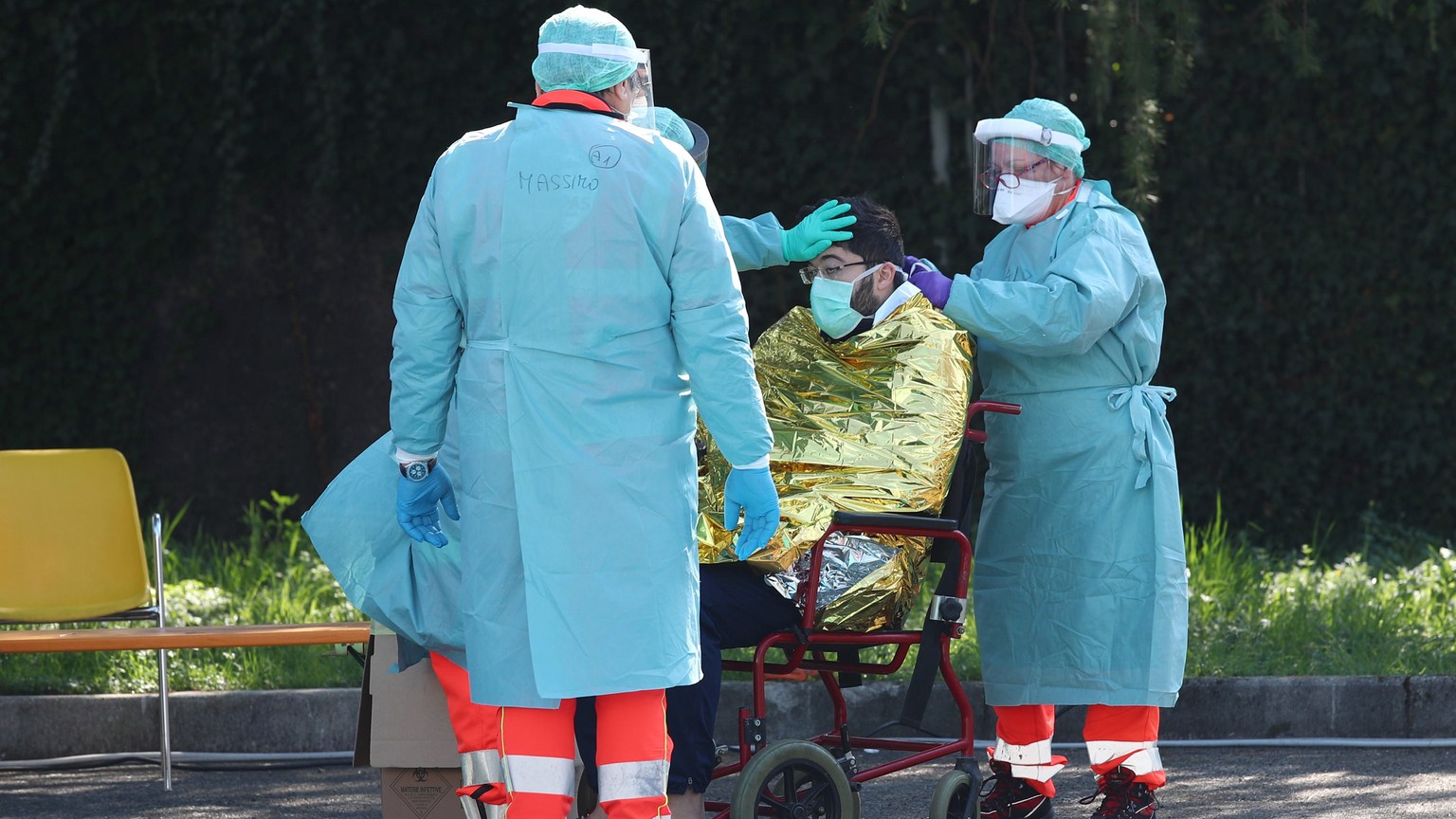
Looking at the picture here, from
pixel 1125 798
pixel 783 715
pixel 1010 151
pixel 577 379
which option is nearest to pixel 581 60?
pixel 577 379

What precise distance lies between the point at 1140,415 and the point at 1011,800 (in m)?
1.01

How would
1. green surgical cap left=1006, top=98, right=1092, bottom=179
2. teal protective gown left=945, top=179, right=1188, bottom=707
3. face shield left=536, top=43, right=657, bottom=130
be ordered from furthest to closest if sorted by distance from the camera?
green surgical cap left=1006, top=98, right=1092, bottom=179 → teal protective gown left=945, top=179, right=1188, bottom=707 → face shield left=536, top=43, right=657, bottom=130

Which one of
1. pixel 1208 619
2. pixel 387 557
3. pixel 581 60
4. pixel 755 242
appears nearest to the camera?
pixel 581 60

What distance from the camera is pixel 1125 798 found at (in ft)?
13.6

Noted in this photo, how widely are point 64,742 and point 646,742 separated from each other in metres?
2.91

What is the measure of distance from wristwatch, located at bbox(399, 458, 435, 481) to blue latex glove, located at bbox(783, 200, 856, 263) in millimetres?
1116

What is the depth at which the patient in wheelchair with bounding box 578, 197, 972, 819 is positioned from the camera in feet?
13.0

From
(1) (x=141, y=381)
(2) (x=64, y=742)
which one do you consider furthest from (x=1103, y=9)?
(1) (x=141, y=381)

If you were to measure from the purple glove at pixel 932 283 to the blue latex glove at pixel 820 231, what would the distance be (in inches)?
7.4

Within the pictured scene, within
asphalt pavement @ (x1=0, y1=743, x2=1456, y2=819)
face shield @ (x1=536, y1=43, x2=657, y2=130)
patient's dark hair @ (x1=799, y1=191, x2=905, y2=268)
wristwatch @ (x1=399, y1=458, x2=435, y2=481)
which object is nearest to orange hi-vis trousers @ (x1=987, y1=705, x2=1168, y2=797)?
asphalt pavement @ (x1=0, y1=743, x2=1456, y2=819)

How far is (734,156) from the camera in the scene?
→ 8273 millimetres

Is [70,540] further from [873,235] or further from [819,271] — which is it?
[873,235]

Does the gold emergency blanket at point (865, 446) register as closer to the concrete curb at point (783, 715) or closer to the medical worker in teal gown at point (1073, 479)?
the medical worker in teal gown at point (1073, 479)

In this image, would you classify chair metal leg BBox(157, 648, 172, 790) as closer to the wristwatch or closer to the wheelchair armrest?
the wristwatch
